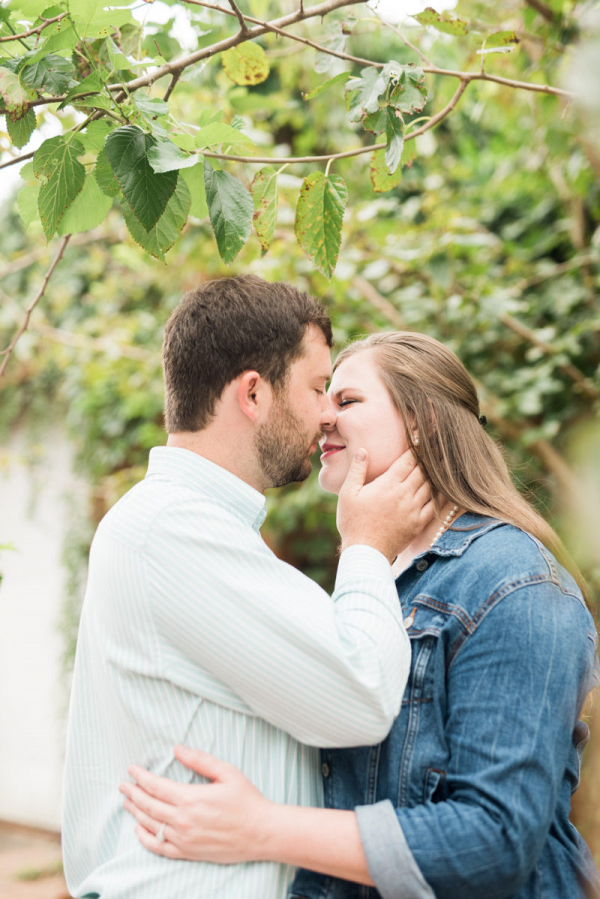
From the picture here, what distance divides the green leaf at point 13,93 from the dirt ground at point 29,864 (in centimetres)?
532

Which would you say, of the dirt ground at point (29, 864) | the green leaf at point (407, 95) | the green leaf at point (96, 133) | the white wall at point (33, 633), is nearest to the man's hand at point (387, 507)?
the green leaf at point (407, 95)

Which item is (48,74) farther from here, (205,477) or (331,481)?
(331,481)

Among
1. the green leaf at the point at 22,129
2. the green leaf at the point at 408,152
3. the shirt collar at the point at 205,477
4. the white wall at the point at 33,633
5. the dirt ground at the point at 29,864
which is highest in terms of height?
the green leaf at the point at 408,152

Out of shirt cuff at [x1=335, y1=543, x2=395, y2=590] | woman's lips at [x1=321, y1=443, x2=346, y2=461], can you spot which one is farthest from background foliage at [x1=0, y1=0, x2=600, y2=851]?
shirt cuff at [x1=335, y1=543, x2=395, y2=590]

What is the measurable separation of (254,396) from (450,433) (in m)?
0.46

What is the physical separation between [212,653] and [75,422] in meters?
5.18

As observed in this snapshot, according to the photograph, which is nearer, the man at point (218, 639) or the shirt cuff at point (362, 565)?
the man at point (218, 639)

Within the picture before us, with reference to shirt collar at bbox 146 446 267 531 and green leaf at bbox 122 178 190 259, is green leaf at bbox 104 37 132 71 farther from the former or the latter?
shirt collar at bbox 146 446 267 531

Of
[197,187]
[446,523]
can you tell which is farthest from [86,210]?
[446,523]

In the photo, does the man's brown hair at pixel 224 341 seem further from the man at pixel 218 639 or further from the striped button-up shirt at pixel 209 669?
the striped button-up shirt at pixel 209 669

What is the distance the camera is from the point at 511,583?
1.25 m

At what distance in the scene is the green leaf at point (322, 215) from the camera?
1.43 metres

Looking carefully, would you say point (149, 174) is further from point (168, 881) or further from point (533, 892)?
point (533, 892)

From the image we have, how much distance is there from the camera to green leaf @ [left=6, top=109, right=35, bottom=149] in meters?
1.20
